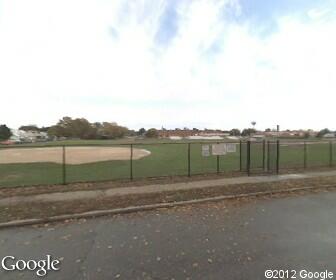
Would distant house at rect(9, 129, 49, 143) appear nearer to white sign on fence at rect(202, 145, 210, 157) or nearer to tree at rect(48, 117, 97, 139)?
tree at rect(48, 117, 97, 139)

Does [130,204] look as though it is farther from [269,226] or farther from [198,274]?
[198,274]

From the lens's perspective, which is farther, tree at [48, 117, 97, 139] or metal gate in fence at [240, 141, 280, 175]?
tree at [48, 117, 97, 139]

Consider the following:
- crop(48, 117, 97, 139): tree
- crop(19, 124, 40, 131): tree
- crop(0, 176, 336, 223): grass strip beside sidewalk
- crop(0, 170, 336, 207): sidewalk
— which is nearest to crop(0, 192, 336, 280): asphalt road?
crop(0, 176, 336, 223): grass strip beside sidewalk

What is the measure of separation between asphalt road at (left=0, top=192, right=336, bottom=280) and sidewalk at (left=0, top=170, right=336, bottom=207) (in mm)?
2297

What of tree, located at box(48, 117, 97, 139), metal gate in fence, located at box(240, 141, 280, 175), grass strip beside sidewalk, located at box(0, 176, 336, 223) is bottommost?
grass strip beside sidewalk, located at box(0, 176, 336, 223)

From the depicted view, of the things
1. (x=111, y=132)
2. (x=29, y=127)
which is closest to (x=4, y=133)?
(x=111, y=132)

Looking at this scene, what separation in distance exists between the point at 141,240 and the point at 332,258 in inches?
125

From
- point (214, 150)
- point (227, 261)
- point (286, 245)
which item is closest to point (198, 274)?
point (227, 261)

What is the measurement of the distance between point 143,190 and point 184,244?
498 cm

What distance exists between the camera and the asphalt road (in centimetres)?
426

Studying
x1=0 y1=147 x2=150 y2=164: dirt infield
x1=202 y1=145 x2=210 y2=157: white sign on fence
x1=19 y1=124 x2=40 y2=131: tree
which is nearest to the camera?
x1=202 y1=145 x2=210 y2=157: white sign on fence

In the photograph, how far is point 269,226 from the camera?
628cm

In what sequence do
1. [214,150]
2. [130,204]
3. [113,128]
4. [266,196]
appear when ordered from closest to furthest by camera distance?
[130,204] < [266,196] < [214,150] < [113,128]

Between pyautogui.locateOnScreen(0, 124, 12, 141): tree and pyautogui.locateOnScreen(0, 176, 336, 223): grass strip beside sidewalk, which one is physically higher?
pyautogui.locateOnScreen(0, 124, 12, 141): tree
